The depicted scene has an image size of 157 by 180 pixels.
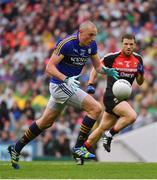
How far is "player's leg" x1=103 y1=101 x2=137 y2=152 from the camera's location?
13070 millimetres

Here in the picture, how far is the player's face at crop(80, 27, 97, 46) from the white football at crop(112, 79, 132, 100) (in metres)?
1.18

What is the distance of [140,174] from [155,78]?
11140 millimetres

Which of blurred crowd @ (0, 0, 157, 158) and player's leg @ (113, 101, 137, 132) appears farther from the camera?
blurred crowd @ (0, 0, 157, 158)

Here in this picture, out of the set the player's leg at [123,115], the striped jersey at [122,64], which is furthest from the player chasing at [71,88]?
the striped jersey at [122,64]

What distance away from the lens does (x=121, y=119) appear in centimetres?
1328

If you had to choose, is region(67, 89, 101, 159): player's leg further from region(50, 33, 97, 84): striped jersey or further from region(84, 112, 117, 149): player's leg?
region(84, 112, 117, 149): player's leg

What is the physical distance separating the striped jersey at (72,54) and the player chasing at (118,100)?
4.25 ft

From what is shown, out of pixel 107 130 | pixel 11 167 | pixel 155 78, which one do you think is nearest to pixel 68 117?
pixel 155 78

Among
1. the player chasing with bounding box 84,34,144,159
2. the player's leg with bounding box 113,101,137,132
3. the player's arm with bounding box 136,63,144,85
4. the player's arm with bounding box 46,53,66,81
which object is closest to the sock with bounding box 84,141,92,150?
the player chasing with bounding box 84,34,144,159

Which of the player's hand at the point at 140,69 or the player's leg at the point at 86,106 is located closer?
the player's leg at the point at 86,106

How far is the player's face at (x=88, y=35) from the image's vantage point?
11508mm

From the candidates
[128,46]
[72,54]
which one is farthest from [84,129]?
[128,46]

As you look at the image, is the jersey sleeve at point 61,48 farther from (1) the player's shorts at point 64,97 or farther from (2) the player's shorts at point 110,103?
(2) the player's shorts at point 110,103

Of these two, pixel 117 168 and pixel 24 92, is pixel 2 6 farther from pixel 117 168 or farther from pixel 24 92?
pixel 117 168
